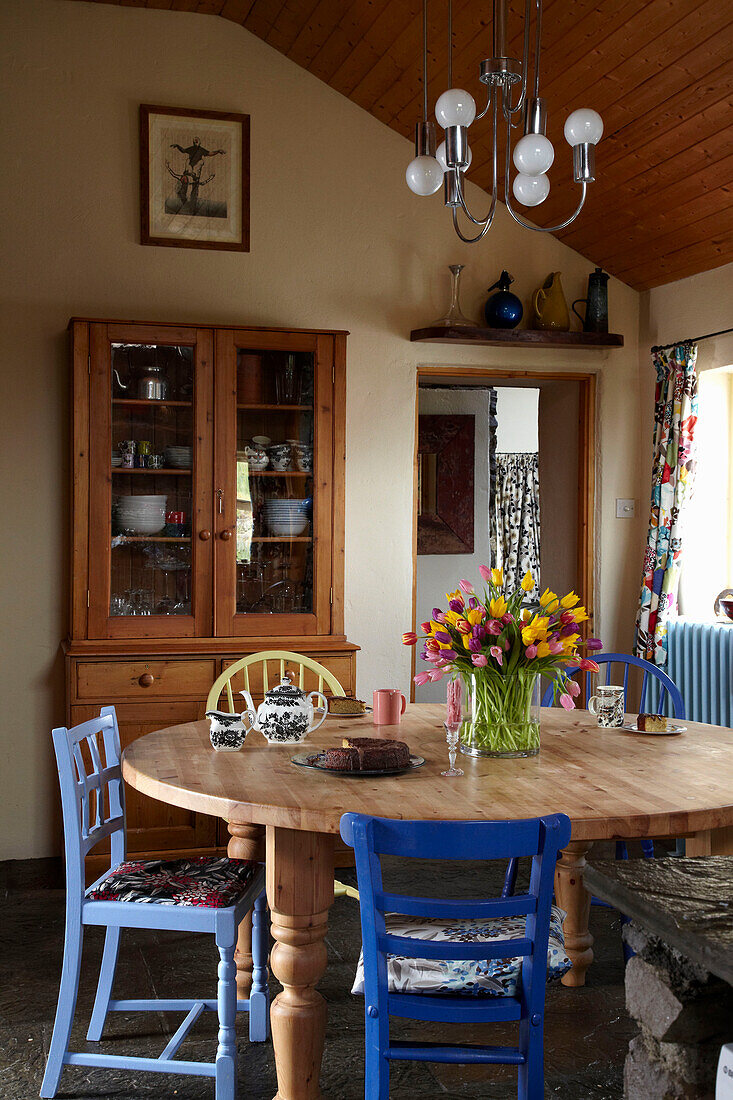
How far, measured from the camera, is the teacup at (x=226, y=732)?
2.44 m

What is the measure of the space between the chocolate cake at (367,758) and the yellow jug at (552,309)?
8.64ft

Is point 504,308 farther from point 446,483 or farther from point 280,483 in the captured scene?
point 446,483

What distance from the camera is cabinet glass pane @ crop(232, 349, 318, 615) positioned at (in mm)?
3961

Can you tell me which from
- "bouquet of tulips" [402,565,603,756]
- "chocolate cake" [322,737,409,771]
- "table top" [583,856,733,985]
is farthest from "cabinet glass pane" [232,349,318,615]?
"table top" [583,856,733,985]

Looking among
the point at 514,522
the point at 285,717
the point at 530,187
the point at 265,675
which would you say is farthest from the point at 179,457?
the point at 514,522

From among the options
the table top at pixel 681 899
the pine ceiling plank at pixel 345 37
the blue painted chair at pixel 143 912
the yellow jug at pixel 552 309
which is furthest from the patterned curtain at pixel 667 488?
the table top at pixel 681 899

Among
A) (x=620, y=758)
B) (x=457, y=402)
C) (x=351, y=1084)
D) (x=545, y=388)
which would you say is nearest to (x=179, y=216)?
(x=545, y=388)

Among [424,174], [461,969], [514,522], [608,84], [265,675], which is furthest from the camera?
[514,522]

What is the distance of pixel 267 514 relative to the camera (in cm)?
399

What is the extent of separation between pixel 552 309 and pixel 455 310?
423mm

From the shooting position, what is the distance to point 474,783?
2152 millimetres

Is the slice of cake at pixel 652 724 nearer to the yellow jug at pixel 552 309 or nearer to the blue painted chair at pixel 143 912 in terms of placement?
the blue painted chair at pixel 143 912

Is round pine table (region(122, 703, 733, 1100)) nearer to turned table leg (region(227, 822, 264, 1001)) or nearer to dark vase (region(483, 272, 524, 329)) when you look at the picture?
turned table leg (region(227, 822, 264, 1001))

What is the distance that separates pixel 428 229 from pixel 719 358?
130cm
